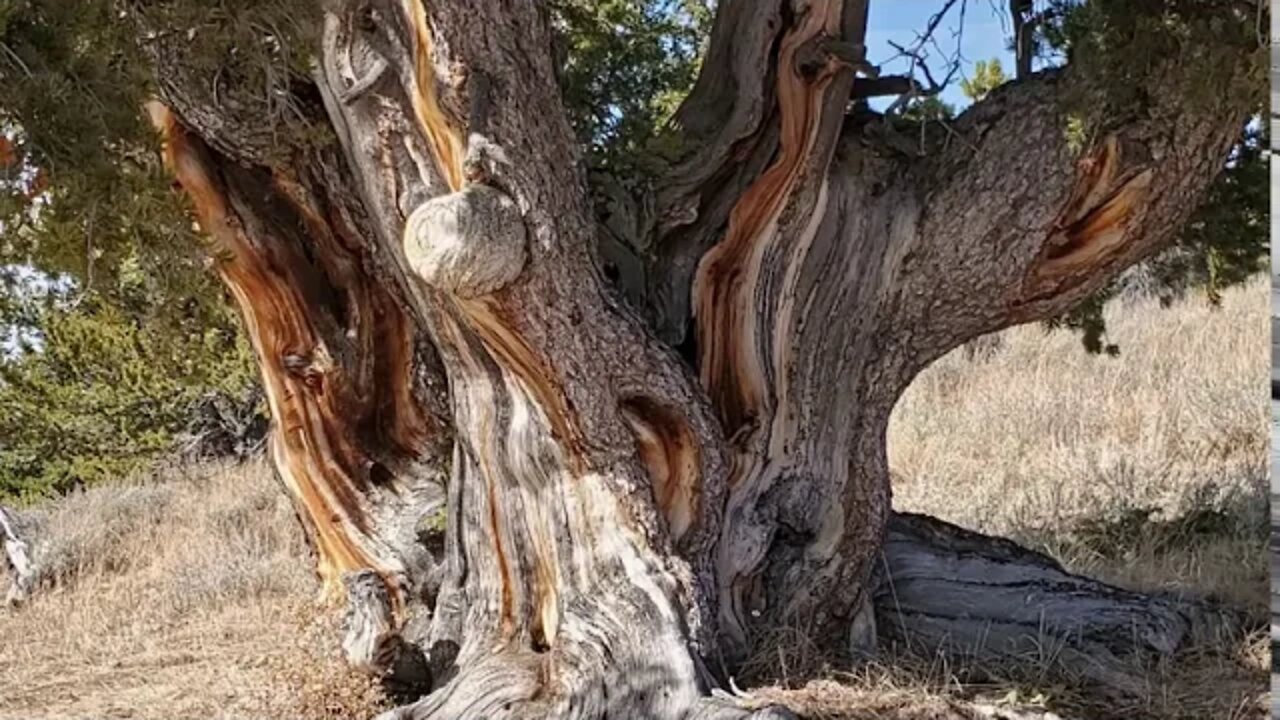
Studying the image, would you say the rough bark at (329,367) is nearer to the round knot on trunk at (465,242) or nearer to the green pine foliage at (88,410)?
the round knot on trunk at (465,242)

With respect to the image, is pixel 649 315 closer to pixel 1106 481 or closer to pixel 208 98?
pixel 208 98

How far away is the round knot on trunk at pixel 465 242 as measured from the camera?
420cm

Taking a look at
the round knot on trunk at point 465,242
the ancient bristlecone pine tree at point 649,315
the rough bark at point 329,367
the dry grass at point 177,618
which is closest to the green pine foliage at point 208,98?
the ancient bristlecone pine tree at point 649,315

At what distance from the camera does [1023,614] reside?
5660mm

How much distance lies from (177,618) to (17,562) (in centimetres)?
192

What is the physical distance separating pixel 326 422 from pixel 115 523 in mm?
4642

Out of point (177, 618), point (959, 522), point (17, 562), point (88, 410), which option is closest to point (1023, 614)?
point (959, 522)

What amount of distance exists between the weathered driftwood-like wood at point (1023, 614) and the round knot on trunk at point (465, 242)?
2.21 metres

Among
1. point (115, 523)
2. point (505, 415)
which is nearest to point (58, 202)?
point (505, 415)

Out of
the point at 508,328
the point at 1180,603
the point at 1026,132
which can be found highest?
the point at 1026,132

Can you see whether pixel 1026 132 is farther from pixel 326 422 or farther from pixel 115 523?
pixel 115 523

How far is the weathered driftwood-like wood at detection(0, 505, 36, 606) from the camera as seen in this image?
28.5 feet

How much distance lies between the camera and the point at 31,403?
1254 cm

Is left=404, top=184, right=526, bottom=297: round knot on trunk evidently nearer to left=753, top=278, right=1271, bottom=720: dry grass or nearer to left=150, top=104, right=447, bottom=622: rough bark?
left=150, top=104, right=447, bottom=622: rough bark
